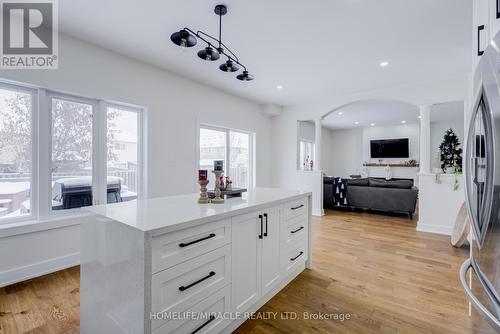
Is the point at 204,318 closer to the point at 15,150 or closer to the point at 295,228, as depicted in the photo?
the point at 295,228

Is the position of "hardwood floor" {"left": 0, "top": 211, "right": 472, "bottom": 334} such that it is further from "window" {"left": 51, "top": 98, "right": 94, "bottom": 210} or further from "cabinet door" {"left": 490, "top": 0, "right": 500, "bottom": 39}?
"cabinet door" {"left": 490, "top": 0, "right": 500, "bottom": 39}

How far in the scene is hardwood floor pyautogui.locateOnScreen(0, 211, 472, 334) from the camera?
170 centimetres

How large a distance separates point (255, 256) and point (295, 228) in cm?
68

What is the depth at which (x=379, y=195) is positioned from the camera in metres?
5.05

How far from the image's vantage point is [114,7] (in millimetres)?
2143

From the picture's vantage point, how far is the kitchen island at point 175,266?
1120 millimetres

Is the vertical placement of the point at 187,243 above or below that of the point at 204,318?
above

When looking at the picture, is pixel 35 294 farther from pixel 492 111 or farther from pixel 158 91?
pixel 492 111

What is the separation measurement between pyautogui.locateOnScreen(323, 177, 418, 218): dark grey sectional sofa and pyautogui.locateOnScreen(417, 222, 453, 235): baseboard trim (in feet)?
2.69

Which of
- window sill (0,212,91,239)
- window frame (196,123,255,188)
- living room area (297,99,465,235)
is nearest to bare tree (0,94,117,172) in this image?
window sill (0,212,91,239)

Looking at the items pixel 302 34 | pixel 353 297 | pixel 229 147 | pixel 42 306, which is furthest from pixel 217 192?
pixel 229 147

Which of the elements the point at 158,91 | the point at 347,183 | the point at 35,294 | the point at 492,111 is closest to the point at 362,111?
the point at 347,183

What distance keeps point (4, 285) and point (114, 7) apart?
2823 millimetres

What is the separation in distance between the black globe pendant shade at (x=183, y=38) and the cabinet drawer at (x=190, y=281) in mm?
1657
